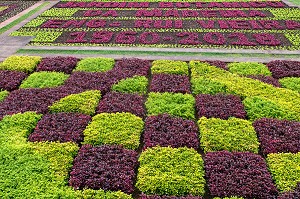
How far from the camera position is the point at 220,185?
259 inches

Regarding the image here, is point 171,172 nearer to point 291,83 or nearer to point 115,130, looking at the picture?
point 115,130

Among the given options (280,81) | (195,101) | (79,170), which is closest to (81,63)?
(195,101)

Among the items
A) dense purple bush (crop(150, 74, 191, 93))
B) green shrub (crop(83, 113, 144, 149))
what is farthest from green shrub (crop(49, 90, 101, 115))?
dense purple bush (crop(150, 74, 191, 93))

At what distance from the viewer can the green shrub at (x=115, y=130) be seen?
25.7 feet

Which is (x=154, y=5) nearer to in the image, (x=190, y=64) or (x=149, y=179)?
(x=190, y=64)

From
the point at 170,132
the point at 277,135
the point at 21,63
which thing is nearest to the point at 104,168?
the point at 170,132

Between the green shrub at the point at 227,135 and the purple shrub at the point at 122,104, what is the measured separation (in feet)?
5.84

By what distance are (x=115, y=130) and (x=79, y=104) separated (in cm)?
169

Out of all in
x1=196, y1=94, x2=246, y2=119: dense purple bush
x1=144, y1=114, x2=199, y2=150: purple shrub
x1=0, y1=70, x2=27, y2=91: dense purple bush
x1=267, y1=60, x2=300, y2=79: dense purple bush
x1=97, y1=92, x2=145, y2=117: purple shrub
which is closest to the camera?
x1=144, y1=114, x2=199, y2=150: purple shrub

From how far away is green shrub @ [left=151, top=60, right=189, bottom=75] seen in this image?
1116cm

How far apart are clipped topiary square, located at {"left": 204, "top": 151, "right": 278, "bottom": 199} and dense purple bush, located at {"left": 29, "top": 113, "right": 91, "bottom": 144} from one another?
3.20m

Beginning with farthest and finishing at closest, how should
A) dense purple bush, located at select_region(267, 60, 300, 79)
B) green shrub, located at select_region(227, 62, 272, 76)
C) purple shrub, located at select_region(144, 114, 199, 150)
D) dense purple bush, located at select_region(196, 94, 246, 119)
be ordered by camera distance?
green shrub, located at select_region(227, 62, 272, 76) → dense purple bush, located at select_region(267, 60, 300, 79) → dense purple bush, located at select_region(196, 94, 246, 119) → purple shrub, located at select_region(144, 114, 199, 150)

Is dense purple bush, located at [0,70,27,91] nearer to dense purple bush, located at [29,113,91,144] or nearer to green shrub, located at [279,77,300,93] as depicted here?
dense purple bush, located at [29,113,91,144]

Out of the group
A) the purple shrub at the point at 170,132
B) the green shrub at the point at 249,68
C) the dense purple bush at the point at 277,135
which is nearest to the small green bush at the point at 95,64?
the purple shrub at the point at 170,132
